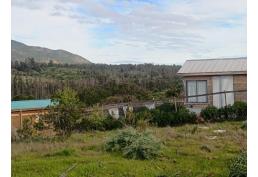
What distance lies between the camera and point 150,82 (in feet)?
28.6

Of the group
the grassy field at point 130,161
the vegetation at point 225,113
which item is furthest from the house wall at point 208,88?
the grassy field at point 130,161

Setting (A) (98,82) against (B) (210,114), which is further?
(A) (98,82)

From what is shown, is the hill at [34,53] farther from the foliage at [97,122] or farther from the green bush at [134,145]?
the green bush at [134,145]

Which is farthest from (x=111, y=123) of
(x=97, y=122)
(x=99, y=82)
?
(x=99, y=82)

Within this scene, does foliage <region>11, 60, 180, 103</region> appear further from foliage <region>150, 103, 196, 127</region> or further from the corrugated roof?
foliage <region>150, 103, 196, 127</region>

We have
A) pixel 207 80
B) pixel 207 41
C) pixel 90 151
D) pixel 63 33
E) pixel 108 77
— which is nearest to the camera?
pixel 63 33

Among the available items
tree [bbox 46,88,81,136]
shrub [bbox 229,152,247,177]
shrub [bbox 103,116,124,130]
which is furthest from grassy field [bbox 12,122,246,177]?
shrub [bbox 103,116,124,130]

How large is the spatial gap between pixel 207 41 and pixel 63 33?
0.89 metres

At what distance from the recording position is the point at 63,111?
15.5ft

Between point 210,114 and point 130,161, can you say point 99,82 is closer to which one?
point 210,114

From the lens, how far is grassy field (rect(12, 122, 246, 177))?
2.60m

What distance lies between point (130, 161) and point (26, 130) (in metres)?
2.18
